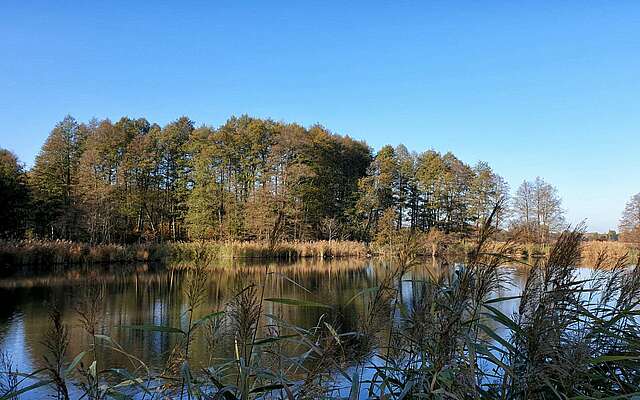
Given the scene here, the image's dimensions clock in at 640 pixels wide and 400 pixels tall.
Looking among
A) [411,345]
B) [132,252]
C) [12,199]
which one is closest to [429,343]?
[411,345]

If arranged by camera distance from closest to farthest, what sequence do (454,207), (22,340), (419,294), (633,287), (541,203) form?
(419,294)
(633,287)
(22,340)
(541,203)
(454,207)

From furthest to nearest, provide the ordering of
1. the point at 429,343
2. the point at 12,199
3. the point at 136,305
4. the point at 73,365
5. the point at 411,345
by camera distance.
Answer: the point at 12,199 → the point at 136,305 → the point at 411,345 → the point at 429,343 → the point at 73,365

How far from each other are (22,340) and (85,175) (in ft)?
77.3

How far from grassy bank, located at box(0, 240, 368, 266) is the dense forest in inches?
99.2

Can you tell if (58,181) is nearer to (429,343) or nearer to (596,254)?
(596,254)

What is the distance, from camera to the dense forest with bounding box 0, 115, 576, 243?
2689 cm

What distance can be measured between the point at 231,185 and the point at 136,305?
80.9ft

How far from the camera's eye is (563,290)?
1.87 m

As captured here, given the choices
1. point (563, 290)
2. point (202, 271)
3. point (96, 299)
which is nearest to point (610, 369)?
point (563, 290)

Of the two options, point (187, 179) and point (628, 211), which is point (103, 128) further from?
point (628, 211)

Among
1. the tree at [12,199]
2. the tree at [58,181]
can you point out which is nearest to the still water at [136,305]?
the tree at [12,199]

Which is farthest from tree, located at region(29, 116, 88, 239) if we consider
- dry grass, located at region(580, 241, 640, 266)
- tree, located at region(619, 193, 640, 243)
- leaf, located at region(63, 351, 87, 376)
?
tree, located at region(619, 193, 640, 243)

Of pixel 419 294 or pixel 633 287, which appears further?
pixel 633 287

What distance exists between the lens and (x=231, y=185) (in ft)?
113
